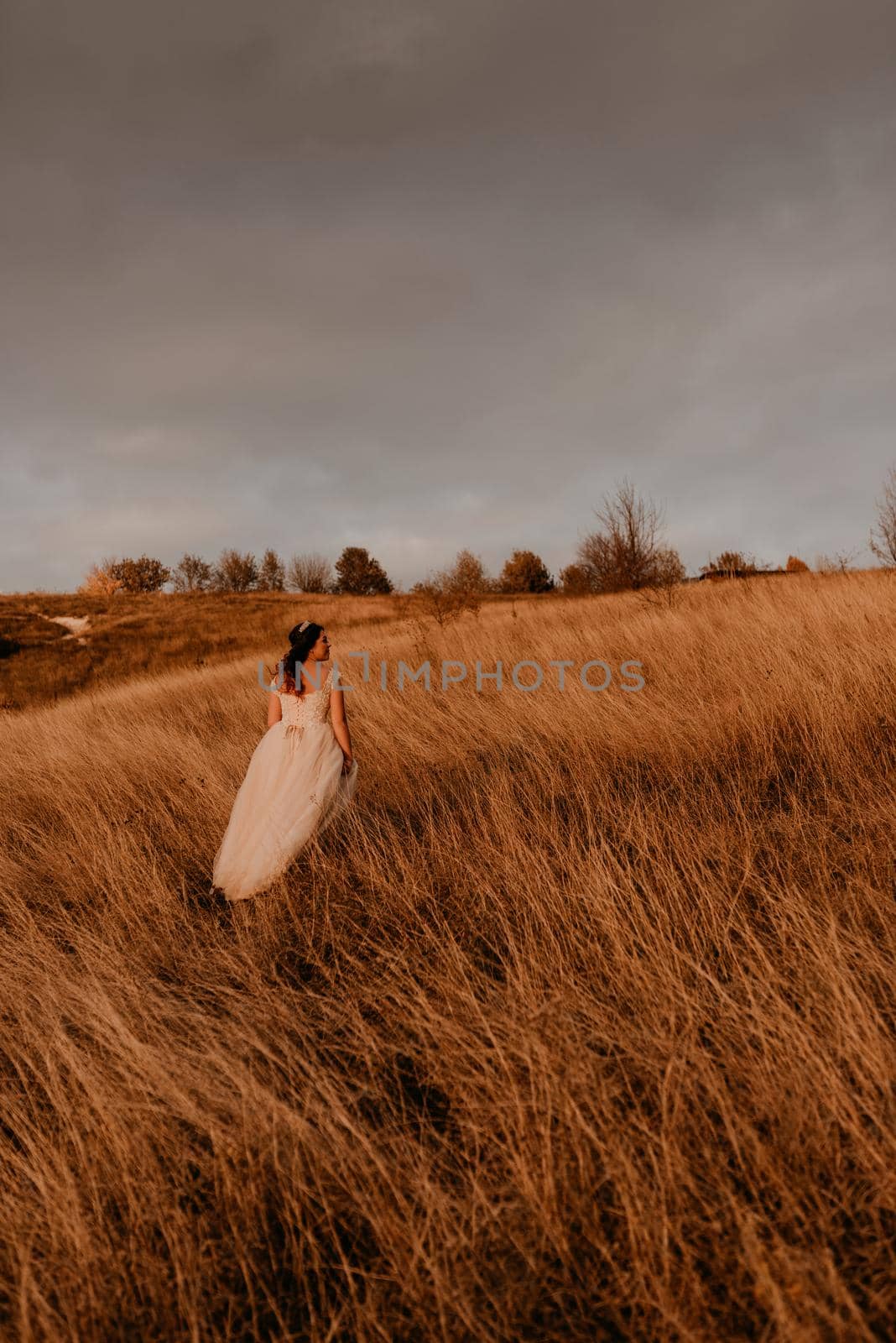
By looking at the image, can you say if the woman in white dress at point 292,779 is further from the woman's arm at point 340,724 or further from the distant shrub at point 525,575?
the distant shrub at point 525,575

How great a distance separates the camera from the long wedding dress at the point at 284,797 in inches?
147

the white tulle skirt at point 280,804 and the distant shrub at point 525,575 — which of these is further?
the distant shrub at point 525,575

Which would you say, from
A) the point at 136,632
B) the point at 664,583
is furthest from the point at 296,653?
the point at 136,632

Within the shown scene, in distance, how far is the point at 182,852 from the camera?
4.39 metres

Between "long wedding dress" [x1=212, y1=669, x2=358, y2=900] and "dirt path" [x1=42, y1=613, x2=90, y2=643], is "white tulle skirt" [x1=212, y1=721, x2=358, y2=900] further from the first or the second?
"dirt path" [x1=42, y1=613, x2=90, y2=643]

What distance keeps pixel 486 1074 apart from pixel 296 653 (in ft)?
10.7

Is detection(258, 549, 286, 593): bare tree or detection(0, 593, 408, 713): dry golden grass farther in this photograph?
detection(258, 549, 286, 593): bare tree
